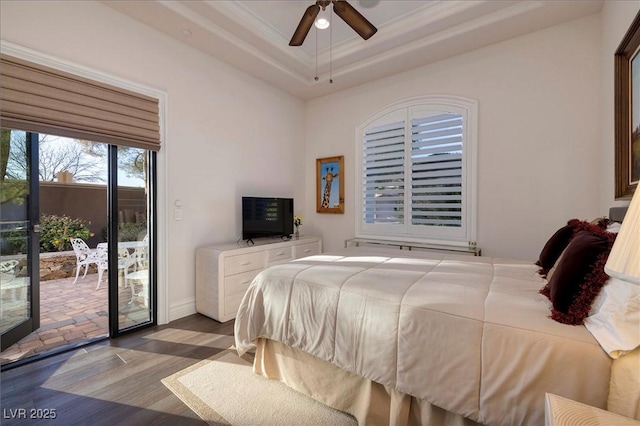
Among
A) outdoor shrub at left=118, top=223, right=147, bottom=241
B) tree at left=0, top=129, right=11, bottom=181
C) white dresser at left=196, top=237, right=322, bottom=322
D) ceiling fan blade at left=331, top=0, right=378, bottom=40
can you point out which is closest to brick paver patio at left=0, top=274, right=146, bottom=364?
outdoor shrub at left=118, top=223, right=147, bottom=241

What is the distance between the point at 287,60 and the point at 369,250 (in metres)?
2.56

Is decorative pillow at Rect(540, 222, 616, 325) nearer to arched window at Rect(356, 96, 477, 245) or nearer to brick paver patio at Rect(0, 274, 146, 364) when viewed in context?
arched window at Rect(356, 96, 477, 245)

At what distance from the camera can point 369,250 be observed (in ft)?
9.21

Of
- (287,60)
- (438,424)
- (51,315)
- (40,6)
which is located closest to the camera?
(438,424)

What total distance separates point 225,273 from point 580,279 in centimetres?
276

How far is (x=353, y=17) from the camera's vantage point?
228 cm

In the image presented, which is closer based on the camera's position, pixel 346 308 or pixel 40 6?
pixel 346 308

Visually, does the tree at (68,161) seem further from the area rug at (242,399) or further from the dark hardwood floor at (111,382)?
the area rug at (242,399)

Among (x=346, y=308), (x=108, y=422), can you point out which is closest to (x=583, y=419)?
(x=346, y=308)

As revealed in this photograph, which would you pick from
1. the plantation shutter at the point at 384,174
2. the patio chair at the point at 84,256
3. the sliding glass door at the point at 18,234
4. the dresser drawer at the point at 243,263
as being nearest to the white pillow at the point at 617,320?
the plantation shutter at the point at 384,174

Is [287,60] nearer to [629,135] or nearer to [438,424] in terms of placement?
[629,135]

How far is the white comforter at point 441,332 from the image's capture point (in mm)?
1056

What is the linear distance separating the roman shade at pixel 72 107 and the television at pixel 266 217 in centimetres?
123

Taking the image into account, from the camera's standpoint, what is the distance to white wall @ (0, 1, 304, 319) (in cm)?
224
